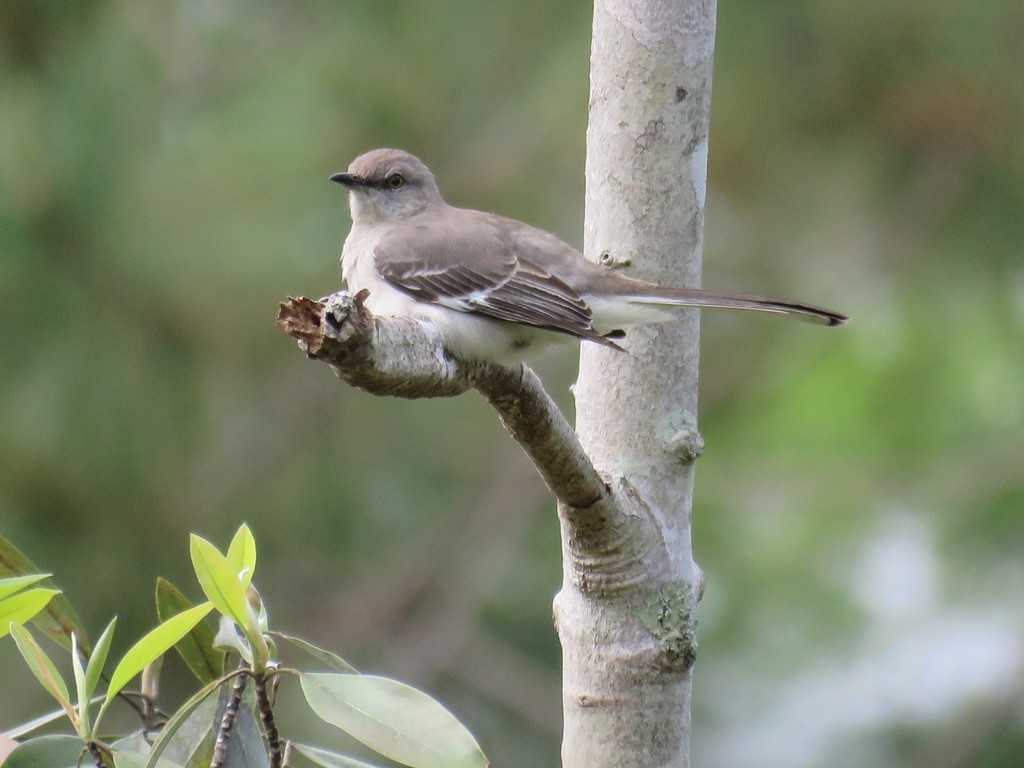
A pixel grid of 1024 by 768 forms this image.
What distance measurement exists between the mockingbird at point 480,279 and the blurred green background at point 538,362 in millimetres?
852

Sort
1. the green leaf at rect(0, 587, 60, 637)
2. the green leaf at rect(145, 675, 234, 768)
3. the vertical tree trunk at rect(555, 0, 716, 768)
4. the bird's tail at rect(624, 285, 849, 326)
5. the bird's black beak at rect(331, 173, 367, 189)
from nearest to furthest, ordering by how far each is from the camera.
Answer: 1. the green leaf at rect(145, 675, 234, 768)
2. the green leaf at rect(0, 587, 60, 637)
3. the vertical tree trunk at rect(555, 0, 716, 768)
4. the bird's tail at rect(624, 285, 849, 326)
5. the bird's black beak at rect(331, 173, 367, 189)

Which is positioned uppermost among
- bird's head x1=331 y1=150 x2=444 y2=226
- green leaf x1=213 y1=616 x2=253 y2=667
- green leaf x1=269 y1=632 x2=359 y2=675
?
bird's head x1=331 y1=150 x2=444 y2=226

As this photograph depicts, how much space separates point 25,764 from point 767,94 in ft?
12.0

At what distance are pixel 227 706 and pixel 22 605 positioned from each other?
0.91 feet

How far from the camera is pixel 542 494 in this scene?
5.28 metres

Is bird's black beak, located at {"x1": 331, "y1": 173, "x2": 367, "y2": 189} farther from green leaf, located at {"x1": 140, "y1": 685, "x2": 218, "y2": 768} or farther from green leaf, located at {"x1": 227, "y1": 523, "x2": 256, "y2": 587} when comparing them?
green leaf, located at {"x1": 140, "y1": 685, "x2": 218, "y2": 768}

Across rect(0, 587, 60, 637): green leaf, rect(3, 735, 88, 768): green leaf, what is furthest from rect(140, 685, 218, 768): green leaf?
rect(0, 587, 60, 637): green leaf

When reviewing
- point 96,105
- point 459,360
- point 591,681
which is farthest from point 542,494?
point 459,360

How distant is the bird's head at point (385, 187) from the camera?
11.7 ft

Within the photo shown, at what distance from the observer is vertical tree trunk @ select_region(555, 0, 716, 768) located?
82.0 inches

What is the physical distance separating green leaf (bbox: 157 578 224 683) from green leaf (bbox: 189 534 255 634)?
23cm

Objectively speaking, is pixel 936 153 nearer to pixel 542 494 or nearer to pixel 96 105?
pixel 542 494

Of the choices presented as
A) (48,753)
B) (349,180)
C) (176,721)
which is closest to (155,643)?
(176,721)

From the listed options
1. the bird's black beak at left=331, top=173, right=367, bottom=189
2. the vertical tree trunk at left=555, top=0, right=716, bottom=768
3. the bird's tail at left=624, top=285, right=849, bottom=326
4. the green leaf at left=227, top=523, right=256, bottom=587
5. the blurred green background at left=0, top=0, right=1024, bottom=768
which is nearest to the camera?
the green leaf at left=227, top=523, right=256, bottom=587
